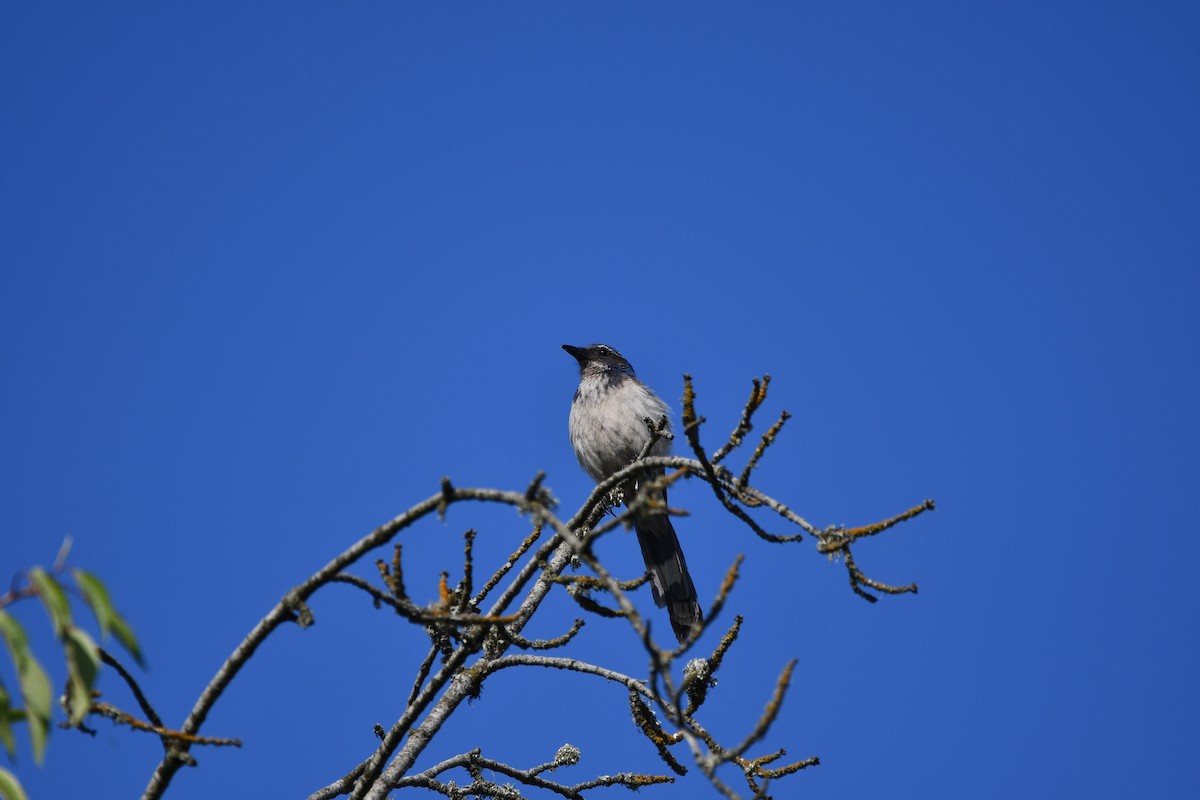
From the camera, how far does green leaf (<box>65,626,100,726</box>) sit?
196 cm

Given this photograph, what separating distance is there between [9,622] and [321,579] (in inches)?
31.0

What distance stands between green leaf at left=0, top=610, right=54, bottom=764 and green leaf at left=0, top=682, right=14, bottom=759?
6 cm

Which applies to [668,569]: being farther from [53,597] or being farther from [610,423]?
[53,597]

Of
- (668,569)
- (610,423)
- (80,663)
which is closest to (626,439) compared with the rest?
(610,423)

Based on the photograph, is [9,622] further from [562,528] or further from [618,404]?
[618,404]

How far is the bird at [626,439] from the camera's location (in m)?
6.60

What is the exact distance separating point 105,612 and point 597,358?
23.6 ft

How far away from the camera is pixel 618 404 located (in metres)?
Answer: 7.93

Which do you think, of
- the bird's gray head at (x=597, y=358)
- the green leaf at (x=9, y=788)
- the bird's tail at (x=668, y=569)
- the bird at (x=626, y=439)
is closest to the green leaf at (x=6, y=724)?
the green leaf at (x=9, y=788)

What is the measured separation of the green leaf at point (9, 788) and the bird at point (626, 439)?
4355 millimetres

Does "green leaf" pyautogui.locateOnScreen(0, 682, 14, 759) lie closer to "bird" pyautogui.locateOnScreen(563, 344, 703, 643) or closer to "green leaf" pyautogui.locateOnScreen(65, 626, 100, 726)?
"green leaf" pyautogui.locateOnScreen(65, 626, 100, 726)

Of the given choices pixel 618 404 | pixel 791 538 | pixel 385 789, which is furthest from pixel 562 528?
pixel 618 404

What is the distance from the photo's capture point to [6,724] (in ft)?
6.41

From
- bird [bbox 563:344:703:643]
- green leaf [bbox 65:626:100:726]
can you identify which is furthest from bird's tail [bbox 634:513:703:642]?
green leaf [bbox 65:626:100:726]
